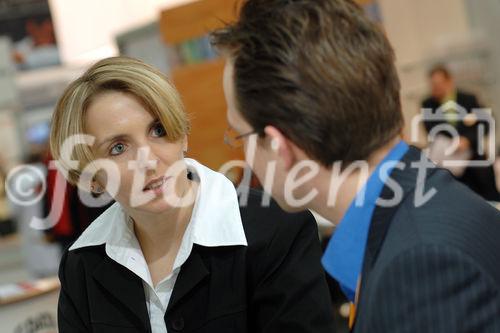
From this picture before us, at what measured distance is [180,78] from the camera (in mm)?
6883

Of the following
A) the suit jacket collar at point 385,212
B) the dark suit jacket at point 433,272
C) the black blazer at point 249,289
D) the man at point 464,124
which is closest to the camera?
the dark suit jacket at point 433,272

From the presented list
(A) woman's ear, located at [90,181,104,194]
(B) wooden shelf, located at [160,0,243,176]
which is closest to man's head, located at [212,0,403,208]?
(A) woman's ear, located at [90,181,104,194]

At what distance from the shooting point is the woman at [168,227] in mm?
1703

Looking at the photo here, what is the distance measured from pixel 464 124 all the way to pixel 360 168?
454cm

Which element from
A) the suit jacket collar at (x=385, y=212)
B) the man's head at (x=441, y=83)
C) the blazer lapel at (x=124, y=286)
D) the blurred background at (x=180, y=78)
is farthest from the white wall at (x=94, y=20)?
the suit jacket collar at (x=385, y=212)

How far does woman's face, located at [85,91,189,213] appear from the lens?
1707 millimetres

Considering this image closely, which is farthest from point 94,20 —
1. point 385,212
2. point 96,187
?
point 385,212

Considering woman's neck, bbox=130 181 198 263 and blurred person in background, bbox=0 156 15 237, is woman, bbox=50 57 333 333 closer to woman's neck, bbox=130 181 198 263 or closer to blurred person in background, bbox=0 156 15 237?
woman's neck, bbox=130 181 198 263

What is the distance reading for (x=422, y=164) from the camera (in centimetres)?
121

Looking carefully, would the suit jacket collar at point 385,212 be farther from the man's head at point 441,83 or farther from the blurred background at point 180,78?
the man's head at point 441,83

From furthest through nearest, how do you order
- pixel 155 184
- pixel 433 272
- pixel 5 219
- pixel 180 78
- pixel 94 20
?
pixel 94 20
pixel 5 219
pixel 180 78
pixel 155 184
pixel 433 272

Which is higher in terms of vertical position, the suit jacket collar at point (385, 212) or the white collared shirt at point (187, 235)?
the suit jacket collar at point (385, 212)

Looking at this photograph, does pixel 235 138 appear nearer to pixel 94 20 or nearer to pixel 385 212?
pixel 385 212

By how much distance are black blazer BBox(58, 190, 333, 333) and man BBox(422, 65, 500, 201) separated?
11.3 feet
